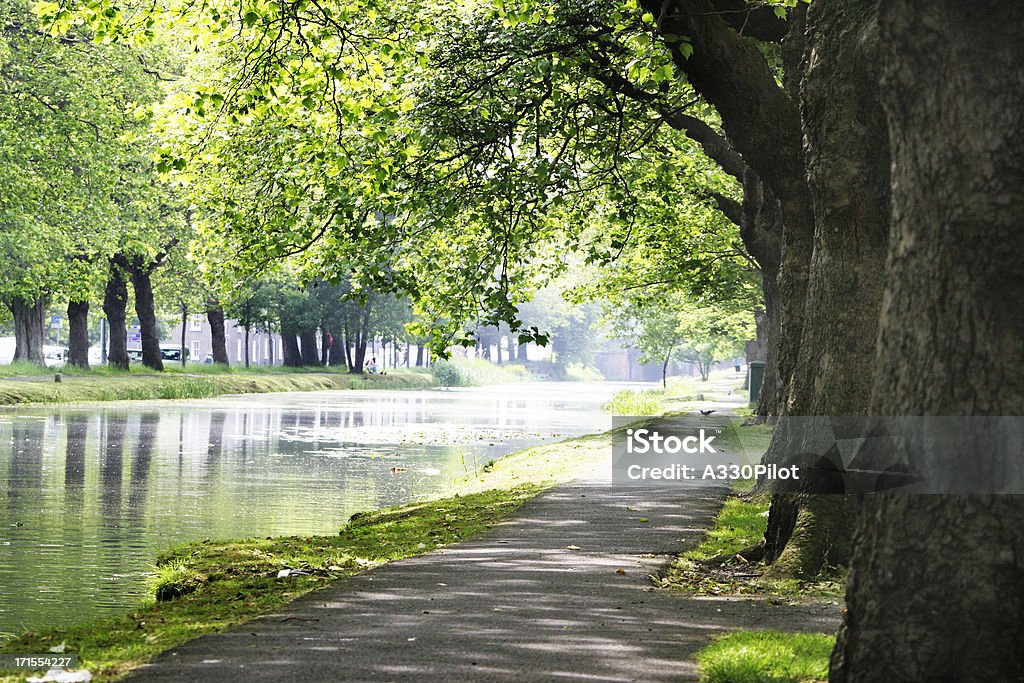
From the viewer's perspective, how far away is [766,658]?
635 cm

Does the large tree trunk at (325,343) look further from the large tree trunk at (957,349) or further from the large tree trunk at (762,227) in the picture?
the large tree trunk at (957,349)

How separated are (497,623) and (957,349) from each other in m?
3.25

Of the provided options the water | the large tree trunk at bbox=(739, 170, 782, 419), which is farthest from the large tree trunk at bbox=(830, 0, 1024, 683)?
the large tree trunk at bbox=(739, 170, 782, 419)

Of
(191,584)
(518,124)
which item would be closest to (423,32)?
(518,124)

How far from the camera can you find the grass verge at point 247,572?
713cm

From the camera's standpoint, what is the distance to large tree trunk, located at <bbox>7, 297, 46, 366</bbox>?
150 ft

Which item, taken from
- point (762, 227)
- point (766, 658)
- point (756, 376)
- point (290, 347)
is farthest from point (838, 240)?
point (290, 347)

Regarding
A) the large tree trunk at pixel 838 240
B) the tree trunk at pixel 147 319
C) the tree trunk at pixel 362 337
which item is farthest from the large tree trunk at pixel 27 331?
the large tree trunk at pixel 838 240

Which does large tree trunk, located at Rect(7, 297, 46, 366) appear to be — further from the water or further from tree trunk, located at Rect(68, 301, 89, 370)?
the water

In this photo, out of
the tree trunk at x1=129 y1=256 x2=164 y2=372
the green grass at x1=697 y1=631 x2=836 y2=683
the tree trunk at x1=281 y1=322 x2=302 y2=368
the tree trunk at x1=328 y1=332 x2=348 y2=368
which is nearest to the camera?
the green grass at x1=697 y1=631 x2=836 y2=683

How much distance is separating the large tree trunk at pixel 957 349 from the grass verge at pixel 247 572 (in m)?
3.64

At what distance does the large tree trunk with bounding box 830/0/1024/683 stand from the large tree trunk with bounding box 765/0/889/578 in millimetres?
3847

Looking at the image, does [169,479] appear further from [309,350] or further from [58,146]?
[309,350]

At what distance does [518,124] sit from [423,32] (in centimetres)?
155
